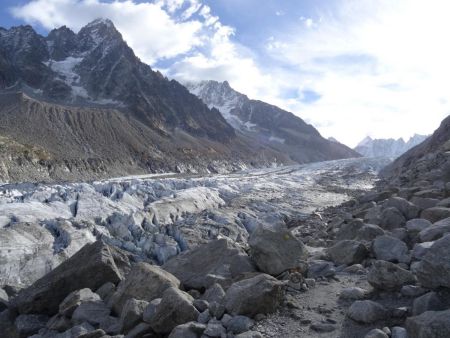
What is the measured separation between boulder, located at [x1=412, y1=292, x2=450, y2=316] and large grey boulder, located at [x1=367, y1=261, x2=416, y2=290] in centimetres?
106

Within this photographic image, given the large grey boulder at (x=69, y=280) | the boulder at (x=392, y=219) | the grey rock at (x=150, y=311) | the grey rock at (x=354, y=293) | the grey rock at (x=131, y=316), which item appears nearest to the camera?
the grey rock at (x=354, y=293)

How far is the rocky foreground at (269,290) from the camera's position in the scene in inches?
240

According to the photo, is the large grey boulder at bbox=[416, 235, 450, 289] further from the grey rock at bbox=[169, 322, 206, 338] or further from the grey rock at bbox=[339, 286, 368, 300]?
the grey rock at bbox=[169, 322, 206, 338]

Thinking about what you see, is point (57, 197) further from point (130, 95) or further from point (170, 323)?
point (130, 95)

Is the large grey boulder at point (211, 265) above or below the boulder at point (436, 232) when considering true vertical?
below

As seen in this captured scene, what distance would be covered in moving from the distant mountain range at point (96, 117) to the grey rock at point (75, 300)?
6381 centimetres

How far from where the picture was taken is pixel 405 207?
11828mm

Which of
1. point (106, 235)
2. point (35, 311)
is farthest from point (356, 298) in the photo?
point (106, 235)

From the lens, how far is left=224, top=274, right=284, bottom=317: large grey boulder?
6.96 m

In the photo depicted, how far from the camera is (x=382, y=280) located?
696 cm

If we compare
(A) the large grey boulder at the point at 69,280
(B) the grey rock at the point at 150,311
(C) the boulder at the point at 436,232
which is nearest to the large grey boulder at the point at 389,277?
(C) the boulder at the point at 436,232

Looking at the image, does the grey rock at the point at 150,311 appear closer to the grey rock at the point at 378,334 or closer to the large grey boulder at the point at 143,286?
the large grey boulder at the point at 143,286

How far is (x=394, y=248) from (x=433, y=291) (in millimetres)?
2433

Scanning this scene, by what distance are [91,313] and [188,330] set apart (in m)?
3.02
